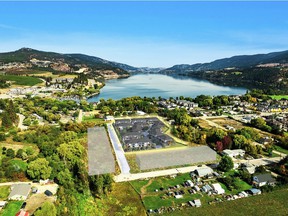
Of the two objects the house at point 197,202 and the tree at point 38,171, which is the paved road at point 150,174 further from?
the tree at point 38,171

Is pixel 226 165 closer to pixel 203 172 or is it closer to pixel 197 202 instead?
pixel 203 172

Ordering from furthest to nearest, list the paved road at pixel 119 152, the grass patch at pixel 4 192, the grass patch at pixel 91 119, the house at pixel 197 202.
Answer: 1. the grass patch at pixel 91 119
2. the paved road at pixel 119 152
3. the grass patch at pixel 4 192
4. the house at pixel 197 202

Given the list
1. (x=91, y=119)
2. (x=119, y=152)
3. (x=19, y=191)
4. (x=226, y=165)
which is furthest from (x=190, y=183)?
(x=91, y=119)

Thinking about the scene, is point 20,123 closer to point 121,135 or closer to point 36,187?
point 121,135

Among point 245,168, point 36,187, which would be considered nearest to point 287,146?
point 245,168

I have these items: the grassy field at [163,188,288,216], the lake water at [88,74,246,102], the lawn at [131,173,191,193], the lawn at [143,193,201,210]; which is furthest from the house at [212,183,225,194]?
the lake water at [88,74,246,102]

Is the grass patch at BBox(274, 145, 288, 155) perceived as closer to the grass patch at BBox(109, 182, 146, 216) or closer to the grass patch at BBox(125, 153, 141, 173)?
the grass patch at BBox(125, 153, 141, 173)

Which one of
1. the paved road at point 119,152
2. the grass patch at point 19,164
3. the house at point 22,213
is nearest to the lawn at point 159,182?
the paved road at point 119,152
